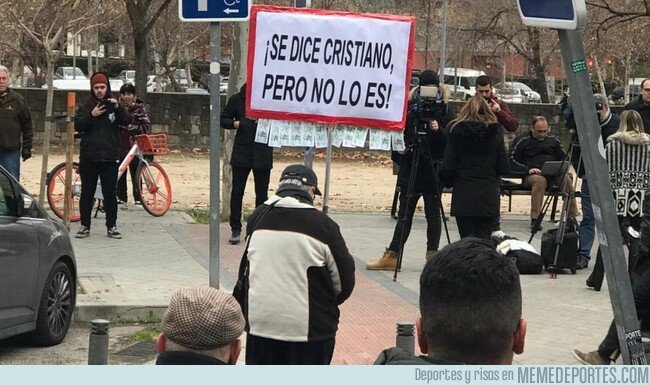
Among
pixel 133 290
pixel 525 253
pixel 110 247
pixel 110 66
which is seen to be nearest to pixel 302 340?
pixel 133 290

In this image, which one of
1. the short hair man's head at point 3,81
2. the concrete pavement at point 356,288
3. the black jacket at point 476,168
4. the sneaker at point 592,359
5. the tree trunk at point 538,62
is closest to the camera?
the sneaker at point 592,359

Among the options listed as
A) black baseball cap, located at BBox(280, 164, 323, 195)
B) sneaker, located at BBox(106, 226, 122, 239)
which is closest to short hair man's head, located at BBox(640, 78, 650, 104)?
sneaker, located at BBox(106, 226, 122, 239)

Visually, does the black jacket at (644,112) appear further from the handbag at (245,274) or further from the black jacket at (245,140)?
the handbag at (245,274)

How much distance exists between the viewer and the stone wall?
104ft

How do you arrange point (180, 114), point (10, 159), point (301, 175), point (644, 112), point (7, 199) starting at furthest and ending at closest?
point (180, 114) < point (10, 159) < point (644, 112) < point (7, 199) < point (301, 175)

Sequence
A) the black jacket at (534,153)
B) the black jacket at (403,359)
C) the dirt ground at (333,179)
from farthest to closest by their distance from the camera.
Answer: the dirt ground at (333,179), the black jacket at (534,153), the black jacket at (403,359)

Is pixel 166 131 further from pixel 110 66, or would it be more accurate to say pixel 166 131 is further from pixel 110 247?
pixel 110 66

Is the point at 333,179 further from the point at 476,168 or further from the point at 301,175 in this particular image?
the point at 301,175

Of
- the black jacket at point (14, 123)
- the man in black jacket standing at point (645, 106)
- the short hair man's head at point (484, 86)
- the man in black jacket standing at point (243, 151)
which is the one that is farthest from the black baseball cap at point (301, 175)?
the black jacket at point (14, 123)

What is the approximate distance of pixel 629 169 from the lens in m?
10.7

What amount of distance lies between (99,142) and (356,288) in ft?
13.2

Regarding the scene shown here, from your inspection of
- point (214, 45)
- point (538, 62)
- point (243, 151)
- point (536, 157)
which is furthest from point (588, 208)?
point (538, 62)

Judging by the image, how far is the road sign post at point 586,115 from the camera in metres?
4.70

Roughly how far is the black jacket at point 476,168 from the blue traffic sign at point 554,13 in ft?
20.7
